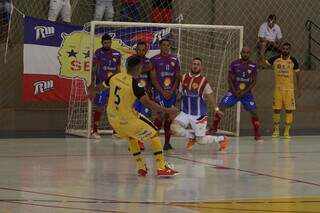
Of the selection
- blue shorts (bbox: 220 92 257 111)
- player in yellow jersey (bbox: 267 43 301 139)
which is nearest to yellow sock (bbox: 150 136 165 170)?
blue shorts (bbox: 220 92 257 111)

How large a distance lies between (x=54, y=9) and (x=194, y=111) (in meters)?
6.69

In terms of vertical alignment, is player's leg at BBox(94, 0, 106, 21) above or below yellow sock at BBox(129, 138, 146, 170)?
above

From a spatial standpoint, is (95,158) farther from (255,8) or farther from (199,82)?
(255,8)

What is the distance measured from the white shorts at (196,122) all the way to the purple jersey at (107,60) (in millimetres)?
2977

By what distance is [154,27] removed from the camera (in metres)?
19.2

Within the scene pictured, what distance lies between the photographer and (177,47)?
66.9 ft

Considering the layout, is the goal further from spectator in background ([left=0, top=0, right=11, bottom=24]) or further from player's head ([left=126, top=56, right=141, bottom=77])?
player's head ([left=126, top=56, right=141, bottom=77])

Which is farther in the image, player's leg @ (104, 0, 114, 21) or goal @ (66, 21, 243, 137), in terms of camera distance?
player's leg @ (104, 0, 114, 21)

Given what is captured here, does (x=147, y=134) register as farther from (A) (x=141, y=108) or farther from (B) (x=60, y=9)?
(B) (x=60, y=9)

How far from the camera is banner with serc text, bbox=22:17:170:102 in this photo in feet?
60.9

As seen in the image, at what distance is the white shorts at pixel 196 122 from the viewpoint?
15086 millimetres

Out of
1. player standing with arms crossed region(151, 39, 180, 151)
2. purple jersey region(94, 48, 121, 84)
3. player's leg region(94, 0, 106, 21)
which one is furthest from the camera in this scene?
player's leg region(94, 0, 106, 21)

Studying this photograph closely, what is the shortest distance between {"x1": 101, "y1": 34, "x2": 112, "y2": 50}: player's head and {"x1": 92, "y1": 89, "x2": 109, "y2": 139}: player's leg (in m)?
0.97

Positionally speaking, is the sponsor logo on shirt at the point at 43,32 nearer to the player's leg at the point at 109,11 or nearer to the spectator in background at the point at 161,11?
the player's leg at the point at 109,11
